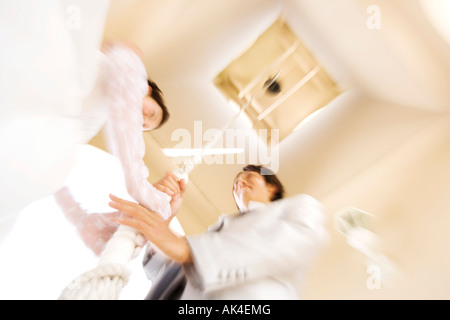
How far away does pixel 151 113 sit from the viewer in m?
0.93

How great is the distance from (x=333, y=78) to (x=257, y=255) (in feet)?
2.09

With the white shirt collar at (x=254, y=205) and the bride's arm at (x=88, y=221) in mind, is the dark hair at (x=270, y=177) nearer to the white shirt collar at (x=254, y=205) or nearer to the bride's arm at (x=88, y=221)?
the white shirt collar at (x=254, y=205)

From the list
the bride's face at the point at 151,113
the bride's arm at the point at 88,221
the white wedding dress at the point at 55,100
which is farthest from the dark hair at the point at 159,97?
the bride's arm at the point at 88,221

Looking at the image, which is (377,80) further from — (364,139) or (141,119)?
(141,119)

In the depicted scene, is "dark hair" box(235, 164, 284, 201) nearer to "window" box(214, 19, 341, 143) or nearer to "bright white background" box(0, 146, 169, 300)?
"window" box(214, 19, 341, 143)

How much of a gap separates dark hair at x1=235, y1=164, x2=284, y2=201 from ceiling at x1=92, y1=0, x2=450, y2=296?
0.8 inches

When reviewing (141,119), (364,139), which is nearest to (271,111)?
(364,139)

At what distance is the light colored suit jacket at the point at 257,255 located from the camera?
678 mm

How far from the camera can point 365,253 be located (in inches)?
33.8

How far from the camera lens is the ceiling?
0.93m

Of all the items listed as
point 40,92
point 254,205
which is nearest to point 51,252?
point 40,92

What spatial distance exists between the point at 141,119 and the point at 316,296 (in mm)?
521
